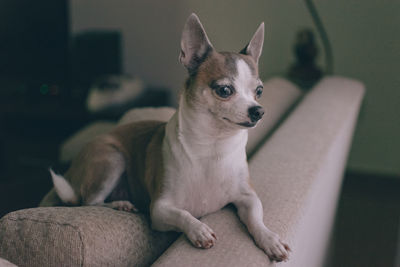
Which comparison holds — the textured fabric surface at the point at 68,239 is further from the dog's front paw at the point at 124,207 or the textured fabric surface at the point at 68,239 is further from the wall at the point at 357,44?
the wall at the point at 357,44

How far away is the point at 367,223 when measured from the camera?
2387 millimetres

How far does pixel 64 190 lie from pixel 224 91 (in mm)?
575

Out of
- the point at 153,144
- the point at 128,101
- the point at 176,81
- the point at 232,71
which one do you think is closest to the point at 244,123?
the point at 232,71

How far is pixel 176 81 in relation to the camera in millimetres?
3254

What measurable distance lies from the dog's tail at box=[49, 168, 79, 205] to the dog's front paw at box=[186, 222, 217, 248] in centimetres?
51

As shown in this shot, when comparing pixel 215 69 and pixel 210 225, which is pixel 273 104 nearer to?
pixel 215 69

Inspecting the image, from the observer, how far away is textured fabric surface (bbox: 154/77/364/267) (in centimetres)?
76

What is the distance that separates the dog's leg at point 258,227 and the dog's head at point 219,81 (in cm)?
18

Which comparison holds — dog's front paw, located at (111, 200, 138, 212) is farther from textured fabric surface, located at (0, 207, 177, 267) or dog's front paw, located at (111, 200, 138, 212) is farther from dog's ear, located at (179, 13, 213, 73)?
dog's ear, located at (179, 13, 213, 73)

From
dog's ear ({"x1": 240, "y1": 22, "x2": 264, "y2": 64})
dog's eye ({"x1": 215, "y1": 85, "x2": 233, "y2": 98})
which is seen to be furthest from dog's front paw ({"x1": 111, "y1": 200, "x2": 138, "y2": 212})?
dog's ear ({"x1": 240, "y1": 22, "x2": 264, "y2": 64})

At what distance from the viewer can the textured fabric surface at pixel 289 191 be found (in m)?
0.76

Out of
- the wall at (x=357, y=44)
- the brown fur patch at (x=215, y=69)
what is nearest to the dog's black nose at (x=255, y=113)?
the brown fur patch at (x=215, y=69)

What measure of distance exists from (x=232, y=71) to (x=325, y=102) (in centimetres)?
86

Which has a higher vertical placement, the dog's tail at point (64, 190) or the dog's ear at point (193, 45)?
the dog's ear at point (193, 45)
